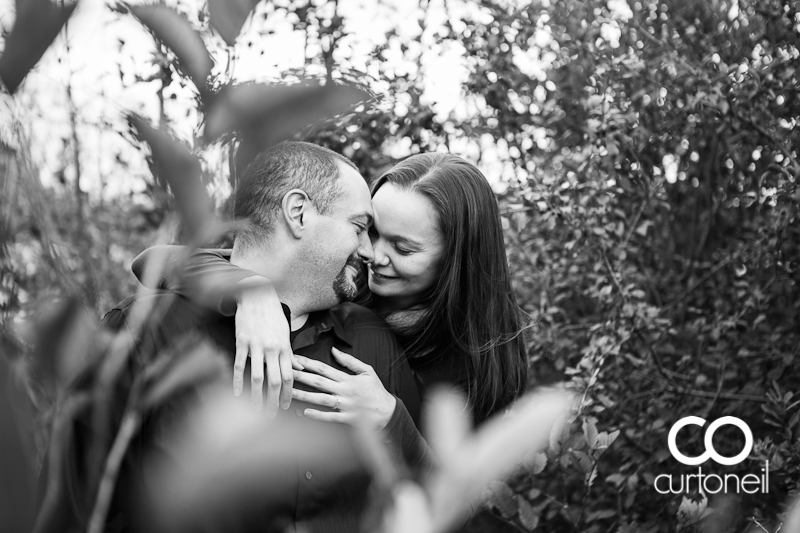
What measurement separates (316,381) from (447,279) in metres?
0.73

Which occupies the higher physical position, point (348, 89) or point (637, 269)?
point (348, 89)

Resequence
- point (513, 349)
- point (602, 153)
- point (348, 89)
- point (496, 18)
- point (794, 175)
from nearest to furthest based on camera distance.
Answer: point (348, 89) → point (513, 349) → point (794, 175) → point (602, 153) → point (496, 18)

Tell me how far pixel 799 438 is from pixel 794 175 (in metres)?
0.86

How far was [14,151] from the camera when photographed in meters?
0.57

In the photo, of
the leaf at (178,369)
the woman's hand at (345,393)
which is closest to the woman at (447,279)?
the woman's hand at (345,393)

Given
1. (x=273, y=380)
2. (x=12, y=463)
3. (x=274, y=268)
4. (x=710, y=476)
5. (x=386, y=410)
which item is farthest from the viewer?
(x=710, y=476)

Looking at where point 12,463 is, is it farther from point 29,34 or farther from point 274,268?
point 274,268

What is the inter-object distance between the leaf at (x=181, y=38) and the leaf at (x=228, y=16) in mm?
14

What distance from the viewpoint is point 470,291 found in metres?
2.31

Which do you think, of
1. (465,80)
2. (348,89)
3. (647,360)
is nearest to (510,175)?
(465,80)

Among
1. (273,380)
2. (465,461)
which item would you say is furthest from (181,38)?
(273,380)

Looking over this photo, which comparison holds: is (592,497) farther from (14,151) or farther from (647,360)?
(14,151)

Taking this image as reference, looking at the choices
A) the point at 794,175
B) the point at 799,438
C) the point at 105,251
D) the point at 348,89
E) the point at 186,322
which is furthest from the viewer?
the point at 794,175

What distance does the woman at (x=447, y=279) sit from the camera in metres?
2.26
